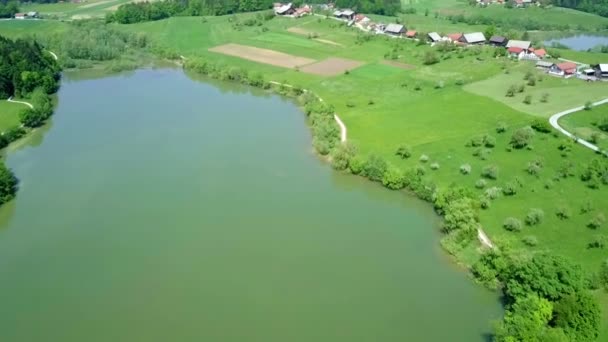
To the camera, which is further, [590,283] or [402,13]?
[402,13]

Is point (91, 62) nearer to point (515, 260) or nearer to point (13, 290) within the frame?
point (13, 290)

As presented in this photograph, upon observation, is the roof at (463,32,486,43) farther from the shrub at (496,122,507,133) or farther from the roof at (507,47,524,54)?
the shrub at (496,122,507,133)

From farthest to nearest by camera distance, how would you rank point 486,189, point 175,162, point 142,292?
point 175,162, point 486,189, point 142,292

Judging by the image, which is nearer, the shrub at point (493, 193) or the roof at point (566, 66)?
the shrub at point (493, 193)

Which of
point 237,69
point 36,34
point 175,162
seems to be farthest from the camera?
point 36,34

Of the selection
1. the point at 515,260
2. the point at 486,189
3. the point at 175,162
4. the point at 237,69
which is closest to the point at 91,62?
the point at 237,69

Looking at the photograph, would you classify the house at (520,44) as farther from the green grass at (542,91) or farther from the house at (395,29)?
the house at (395,29)

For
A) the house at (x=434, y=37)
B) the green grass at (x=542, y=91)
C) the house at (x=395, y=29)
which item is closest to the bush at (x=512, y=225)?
the green grass at (x=542, y=91)
